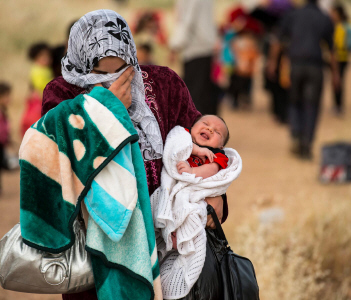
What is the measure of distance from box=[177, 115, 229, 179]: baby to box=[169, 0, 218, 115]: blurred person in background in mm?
5165

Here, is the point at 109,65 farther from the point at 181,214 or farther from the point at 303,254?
the point at 303,254

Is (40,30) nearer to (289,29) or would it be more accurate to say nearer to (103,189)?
(289,29)

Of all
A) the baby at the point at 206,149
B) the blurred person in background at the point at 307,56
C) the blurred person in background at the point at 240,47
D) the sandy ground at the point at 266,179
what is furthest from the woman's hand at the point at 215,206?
the blurred person in background at the point at 240,47

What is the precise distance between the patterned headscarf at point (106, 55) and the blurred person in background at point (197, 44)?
548cm

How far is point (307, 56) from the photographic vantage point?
27.6 feet

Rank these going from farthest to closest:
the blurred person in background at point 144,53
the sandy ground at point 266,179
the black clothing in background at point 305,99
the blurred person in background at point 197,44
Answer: the black clothing in background at point 305,99, the blurred person in background at point 144,53, the blurred person in background at point 197,44, the sandy ground at point 266,179

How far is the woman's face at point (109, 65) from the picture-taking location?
2.15m

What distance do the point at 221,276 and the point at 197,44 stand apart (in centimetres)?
581

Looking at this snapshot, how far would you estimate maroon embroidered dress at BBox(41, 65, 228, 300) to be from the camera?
2.23 meters

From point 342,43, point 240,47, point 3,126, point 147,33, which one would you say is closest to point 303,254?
point 3,126

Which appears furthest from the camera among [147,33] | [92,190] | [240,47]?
[240,47]

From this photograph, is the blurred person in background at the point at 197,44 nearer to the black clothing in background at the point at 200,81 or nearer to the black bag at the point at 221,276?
the black clothing in background at the point at 200,81

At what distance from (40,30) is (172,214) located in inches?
710

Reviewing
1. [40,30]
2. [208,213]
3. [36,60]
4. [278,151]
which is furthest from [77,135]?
[40,30]
